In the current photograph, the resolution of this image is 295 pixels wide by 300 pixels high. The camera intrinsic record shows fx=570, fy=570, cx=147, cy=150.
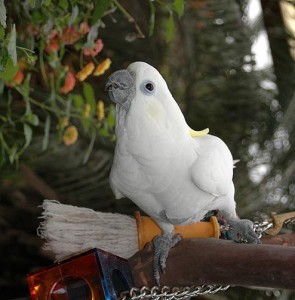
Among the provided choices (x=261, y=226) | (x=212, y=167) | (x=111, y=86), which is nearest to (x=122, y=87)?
(x=111, y=86)

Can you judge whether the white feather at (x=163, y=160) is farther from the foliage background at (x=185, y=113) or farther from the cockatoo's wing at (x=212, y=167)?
the foliage background at (x=185, y=113)

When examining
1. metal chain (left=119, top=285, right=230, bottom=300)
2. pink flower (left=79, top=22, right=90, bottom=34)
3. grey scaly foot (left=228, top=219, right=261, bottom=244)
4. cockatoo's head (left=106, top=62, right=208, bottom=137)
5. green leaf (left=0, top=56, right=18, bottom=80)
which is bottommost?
metal chain (left=119, top=285, right=230, bottom=300)

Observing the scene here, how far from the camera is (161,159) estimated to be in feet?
1.68

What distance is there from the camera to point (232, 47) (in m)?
1.06

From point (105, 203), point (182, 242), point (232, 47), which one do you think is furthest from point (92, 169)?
point (182, 242)

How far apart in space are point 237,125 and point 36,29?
0.48m

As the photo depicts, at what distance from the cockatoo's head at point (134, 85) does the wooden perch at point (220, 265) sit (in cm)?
15

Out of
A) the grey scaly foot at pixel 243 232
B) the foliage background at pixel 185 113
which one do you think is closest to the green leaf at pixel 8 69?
the grey scaly foot at pixel 243 232

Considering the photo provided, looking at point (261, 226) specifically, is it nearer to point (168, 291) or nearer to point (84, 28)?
point (168, 291)

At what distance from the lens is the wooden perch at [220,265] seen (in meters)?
0.50

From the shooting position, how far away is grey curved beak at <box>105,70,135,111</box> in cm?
50

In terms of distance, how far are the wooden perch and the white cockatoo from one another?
13 mm

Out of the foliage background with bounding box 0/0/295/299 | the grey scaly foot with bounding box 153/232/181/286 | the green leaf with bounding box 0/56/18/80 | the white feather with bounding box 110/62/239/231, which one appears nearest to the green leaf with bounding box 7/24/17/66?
the green leaf with bounding box 0/56/18/80

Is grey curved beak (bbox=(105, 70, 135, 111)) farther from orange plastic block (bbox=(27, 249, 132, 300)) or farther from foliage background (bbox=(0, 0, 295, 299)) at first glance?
foliage background (bbox=(0, 0, 295, 299))
